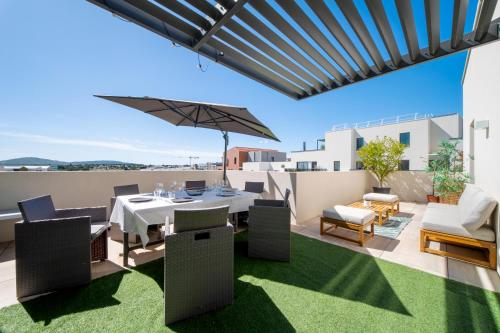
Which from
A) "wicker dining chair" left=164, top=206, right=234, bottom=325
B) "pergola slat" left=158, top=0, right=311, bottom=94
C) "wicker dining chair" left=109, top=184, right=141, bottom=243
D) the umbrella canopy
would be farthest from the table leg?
"pergola slat" left=158, top=0, right=311, bottom=94

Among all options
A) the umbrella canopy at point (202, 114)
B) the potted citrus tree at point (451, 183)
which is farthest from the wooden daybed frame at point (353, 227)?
the potted citrus tree at point (451, 183)

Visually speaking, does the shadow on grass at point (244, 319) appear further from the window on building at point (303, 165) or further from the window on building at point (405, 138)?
the window on building at point (303, 165)

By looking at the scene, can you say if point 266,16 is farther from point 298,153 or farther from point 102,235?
point 298,153

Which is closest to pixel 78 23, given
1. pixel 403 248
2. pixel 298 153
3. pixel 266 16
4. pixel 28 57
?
pixel 28 57

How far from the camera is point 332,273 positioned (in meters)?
2.52

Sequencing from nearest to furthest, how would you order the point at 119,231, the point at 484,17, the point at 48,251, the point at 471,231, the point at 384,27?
the point at 484,17, the point at 384,27, the point at 48,251, the point at 471,231, the point at 119,231

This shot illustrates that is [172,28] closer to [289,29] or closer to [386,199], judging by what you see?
[289,29]

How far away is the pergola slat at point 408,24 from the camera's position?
63.4 inches

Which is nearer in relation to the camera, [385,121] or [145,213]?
[145,213]

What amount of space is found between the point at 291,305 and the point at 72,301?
2.15m

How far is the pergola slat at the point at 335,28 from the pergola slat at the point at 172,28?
2.76 ft

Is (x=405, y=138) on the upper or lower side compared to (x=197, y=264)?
upper

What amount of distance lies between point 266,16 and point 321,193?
4670 mm

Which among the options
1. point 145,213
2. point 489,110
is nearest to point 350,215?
point 489,110
